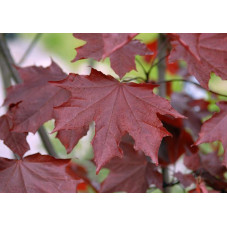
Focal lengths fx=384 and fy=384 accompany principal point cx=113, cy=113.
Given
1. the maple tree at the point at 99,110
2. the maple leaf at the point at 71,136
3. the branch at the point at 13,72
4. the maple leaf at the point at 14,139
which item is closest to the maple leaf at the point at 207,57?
the maple tree at the point at 99,110

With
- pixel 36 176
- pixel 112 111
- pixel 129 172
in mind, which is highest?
pixel 112 111

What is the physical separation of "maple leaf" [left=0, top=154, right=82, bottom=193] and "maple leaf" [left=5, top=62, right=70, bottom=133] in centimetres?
7

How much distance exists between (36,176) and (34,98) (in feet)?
0.61

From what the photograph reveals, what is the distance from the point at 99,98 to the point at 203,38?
240mm

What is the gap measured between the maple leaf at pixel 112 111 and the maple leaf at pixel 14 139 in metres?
0.14

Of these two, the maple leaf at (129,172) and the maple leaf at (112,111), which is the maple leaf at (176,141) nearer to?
the maple leaf at (129,172)

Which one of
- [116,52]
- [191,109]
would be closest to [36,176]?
[116,52]

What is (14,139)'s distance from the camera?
2.66ft

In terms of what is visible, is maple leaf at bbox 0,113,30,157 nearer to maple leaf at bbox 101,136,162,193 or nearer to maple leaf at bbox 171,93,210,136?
maple leaf at bbox 101,136,162,193

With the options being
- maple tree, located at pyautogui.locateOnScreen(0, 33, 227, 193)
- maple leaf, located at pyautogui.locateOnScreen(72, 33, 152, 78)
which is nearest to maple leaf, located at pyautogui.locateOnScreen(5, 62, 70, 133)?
maple tree, located at pyautogui.locateOnScreen(0, 33, 227, 193)

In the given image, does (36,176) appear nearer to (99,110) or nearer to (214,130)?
(99,110)

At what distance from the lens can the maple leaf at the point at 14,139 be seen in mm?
798

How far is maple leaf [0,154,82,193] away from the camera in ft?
2.43

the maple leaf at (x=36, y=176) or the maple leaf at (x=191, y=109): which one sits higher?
the maple leaf at (x=36, y=176)
